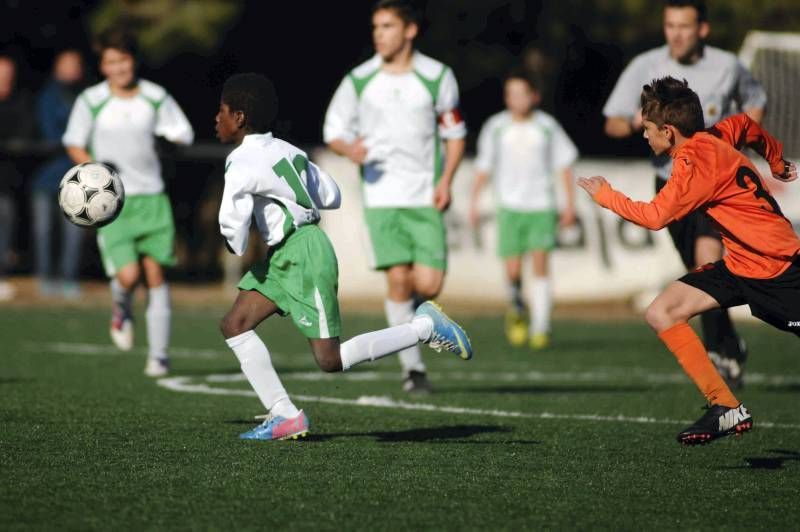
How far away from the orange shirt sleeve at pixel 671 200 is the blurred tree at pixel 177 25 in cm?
1619

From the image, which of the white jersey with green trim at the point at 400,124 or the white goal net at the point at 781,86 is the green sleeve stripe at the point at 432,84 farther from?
the white goal net at the point at 781,86

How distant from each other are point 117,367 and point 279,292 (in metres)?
4.19

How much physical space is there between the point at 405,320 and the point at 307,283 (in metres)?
2.78

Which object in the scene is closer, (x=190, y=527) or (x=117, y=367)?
(x=190, y=527)

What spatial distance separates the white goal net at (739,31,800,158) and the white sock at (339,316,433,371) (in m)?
11.7

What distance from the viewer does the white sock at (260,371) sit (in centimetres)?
703

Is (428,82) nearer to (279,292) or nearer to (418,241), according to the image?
(418,241)

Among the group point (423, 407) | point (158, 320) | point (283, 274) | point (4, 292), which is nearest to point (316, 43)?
point (4, 292)

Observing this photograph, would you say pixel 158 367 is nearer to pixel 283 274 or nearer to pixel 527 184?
pixel 283 274

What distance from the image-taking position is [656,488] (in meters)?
6.04

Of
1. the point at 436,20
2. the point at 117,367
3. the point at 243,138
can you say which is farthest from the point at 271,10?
the point at 243,138

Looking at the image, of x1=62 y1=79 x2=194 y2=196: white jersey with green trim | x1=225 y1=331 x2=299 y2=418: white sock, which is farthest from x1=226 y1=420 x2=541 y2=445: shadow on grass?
x1=62 y1=79 x2=194 y2=196: white jersey with green trim

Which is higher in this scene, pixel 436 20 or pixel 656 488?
pixel 436 20

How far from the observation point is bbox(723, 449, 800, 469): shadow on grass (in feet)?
22.0
